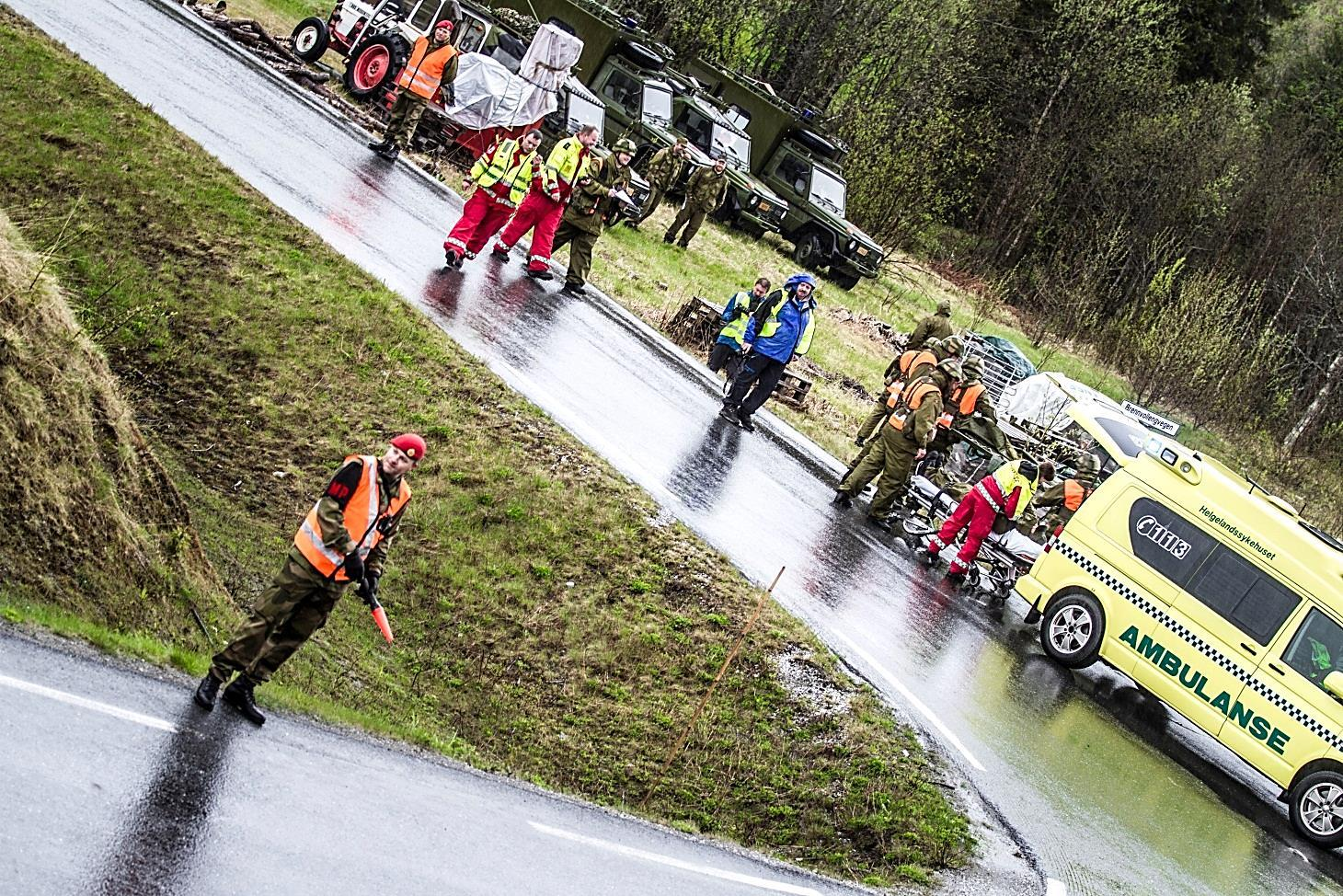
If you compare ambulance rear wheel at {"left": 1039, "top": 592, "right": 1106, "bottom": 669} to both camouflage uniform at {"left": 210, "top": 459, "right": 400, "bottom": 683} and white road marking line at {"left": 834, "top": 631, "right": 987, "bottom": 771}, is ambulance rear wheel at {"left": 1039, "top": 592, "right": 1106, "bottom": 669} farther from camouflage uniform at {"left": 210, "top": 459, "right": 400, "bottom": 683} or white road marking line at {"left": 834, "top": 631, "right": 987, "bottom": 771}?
camouflage uniform at {"left": 210, "top": 459, "right": 400, "bottom": 683}

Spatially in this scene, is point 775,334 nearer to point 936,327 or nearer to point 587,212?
point 587,212

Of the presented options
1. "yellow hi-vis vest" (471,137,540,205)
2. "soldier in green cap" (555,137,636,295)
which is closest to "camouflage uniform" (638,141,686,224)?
"soldier in green cap" (555,137,636,295)

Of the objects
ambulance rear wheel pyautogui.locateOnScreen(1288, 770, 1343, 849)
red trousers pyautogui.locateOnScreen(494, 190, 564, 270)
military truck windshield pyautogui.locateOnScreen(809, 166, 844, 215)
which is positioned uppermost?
military truck windshield pyautogui.locateOnScreen(809, 166, 844, 215)

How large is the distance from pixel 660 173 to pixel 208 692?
2004 centimetres

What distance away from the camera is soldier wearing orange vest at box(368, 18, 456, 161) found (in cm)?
2195

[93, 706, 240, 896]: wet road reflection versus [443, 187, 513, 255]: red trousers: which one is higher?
[443, 187, 513, 255]: red trousers

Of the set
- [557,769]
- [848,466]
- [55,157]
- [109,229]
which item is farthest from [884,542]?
[55,157]

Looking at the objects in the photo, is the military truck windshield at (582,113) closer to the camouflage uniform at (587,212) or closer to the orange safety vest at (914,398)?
the camouflage uniform at (587,212)

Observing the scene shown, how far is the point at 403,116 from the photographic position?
2203 cm

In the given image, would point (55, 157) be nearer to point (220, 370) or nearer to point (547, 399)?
point (220, 370)

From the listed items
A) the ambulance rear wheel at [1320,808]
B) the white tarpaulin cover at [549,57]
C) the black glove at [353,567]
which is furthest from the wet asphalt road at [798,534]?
the black glove at [353,567]

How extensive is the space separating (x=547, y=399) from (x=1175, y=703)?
7110 millimetres

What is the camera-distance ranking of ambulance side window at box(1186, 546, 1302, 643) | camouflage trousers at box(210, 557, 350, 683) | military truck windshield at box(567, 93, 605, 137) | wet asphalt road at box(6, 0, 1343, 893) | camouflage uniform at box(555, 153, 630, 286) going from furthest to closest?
1. military truck windshield at box(567, 93, 605, 137)
2. camouflage uniform at box(555, 153, 630, 286)
3. ambulance side window at box(1186, 546, 1302, 643)
4. wet asphalt road at box(6, 0, 1343, 893)
5. camouflage trousers at box(210, 557, 350, 683)

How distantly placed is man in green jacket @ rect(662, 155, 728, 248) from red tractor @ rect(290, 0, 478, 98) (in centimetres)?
492
